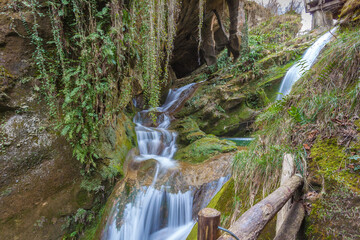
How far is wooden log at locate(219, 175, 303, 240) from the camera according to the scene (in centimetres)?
101

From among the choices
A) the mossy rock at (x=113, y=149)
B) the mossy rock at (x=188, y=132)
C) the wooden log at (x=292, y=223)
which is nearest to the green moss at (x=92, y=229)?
the mossy rock at (x=113, y=149)

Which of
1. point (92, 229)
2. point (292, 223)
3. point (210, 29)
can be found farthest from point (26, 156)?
point (210, 29)

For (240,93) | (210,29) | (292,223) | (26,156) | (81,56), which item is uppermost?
(210,29)

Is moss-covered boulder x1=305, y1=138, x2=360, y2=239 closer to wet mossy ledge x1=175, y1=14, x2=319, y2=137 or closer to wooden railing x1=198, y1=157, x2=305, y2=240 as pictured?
wooden railing x1=198, y1=157, x2=305, y2=240

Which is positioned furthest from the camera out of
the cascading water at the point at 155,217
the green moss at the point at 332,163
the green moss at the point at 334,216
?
the cascading water at the point at 155,217

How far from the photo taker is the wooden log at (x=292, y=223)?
4.70ft

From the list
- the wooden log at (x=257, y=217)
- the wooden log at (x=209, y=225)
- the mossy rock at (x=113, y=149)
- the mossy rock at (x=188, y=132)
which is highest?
the wooden log at (x=209, y=225)

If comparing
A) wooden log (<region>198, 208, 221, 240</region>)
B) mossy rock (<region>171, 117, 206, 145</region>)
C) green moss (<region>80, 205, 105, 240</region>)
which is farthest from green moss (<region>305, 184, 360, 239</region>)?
mossy rock (<region>171, 117, 206, 145</region>)

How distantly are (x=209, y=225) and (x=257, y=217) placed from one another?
42cm

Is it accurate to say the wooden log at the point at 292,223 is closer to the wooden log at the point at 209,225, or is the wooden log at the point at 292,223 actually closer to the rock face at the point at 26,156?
the wooden log at the point at 209,225

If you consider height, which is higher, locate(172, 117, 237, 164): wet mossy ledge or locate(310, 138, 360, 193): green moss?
locate(310, 138, 360, 193): green moss

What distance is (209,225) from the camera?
90cm

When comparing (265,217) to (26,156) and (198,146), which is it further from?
(198,146)

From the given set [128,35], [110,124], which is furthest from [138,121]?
[128,35]
